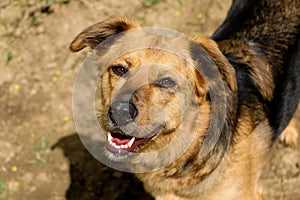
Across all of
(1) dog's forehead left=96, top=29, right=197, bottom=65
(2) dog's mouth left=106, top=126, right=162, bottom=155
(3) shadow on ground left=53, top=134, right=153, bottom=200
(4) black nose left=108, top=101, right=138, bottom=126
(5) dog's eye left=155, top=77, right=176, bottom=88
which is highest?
(1) dog's forehead left=96, top=29, right=197, bottom=65

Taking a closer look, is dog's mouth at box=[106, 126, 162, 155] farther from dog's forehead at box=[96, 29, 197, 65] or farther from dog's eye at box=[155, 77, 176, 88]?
dog's forehead at box=[96, 29, 197, 65]

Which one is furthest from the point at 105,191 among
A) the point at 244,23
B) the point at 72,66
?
the point at 244,23

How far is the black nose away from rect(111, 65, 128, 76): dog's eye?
423mm

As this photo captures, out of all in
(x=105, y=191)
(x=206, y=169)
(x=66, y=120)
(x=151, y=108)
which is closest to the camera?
(x=151, y=108)

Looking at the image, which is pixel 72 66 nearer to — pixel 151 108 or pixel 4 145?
pixel 4 145

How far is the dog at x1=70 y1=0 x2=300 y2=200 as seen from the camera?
4195mm

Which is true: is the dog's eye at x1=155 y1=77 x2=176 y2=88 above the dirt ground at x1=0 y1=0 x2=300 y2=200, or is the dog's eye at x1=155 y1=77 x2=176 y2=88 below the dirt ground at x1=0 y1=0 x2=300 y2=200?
above

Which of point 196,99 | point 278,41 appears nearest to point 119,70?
point 196,99

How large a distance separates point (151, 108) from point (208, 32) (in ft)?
10.2

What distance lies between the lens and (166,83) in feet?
13.9

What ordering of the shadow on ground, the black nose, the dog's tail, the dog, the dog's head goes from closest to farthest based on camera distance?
the black nose < the dog's head < the dog < the dog's tail < the shadow on ground

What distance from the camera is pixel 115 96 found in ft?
13.5

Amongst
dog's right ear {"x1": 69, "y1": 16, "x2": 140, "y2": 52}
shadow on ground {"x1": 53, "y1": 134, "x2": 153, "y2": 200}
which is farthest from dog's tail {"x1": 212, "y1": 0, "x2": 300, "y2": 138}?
shadow on ground {"x1": 53, "y1": 134, "x2": 153, "y2": 200}

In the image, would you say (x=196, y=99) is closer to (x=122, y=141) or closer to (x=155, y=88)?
(x=155, y=88)
